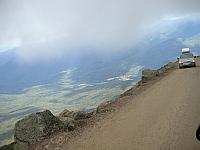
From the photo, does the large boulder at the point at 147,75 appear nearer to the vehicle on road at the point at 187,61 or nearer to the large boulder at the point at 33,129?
the vehicle on road at the point at 187,61

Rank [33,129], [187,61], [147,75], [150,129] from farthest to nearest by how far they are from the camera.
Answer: [187,61]
[147,75]
[33,129]
[150,129]

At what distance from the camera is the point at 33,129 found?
16.9m

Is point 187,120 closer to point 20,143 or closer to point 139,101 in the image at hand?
point 20,143

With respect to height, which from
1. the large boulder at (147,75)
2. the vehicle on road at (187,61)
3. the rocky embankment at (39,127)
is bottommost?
the rocky embankment at (39,127)

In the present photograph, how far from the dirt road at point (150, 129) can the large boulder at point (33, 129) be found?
6.00 feet

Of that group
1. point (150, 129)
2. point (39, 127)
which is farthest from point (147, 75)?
point (150, 129)

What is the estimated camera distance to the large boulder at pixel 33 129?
16.2 m

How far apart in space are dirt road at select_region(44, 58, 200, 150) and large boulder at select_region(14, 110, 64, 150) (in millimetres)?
1829

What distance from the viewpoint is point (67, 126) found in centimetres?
1819

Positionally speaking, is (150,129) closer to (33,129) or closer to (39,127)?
(39,127)

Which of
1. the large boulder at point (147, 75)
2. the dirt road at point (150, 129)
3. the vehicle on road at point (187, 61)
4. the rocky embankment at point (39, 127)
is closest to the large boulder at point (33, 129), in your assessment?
the rocky embankment at point (39, 127)

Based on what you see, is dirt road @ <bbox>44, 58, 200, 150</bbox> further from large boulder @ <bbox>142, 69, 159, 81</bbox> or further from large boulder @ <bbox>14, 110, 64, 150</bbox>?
large boulder @ <bbox>142, 69, 159, 81</bbox>

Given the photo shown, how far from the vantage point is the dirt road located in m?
12.8

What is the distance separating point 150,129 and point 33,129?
522 centimetres
